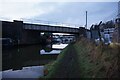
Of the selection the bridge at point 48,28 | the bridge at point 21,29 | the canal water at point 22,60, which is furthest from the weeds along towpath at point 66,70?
the bridge at point 48,28

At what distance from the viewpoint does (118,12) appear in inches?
676

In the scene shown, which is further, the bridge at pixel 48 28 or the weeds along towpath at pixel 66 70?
the bridge at pixel 48 28

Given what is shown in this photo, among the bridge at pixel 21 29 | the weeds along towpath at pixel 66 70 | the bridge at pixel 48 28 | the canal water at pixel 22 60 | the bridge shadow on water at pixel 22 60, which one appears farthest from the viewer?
the bridge at pixel 48 28

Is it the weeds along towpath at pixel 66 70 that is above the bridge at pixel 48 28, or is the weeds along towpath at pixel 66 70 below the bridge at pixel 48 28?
below

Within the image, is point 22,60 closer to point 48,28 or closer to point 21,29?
point 21,29

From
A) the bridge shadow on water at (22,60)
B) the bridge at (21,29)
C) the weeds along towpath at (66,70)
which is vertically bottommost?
the bridge shadow on water at (22,60)

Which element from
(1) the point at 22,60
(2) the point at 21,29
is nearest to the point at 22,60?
(1) the point at 22,60

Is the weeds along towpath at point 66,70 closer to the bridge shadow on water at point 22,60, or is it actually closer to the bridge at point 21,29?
the bridge shadow on water at point 22,60

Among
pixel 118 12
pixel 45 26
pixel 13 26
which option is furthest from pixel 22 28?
pixel 118 12

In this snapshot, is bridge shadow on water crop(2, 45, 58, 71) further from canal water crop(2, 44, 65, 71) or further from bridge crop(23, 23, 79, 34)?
bridge crop(23, 23, 79, 34)

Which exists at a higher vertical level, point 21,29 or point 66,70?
point 21,29

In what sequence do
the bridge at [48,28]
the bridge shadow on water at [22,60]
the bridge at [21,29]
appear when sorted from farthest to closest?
1. the bridge at [48,28]
2. the bridge at [21,29]
3. the bridge shadow on water at [22,60]

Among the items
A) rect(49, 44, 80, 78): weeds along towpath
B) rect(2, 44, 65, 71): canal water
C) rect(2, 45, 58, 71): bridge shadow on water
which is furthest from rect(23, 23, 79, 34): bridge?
rect(49, 44, 80, 78): weeds along towpath

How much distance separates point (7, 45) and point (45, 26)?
22.1 meters
